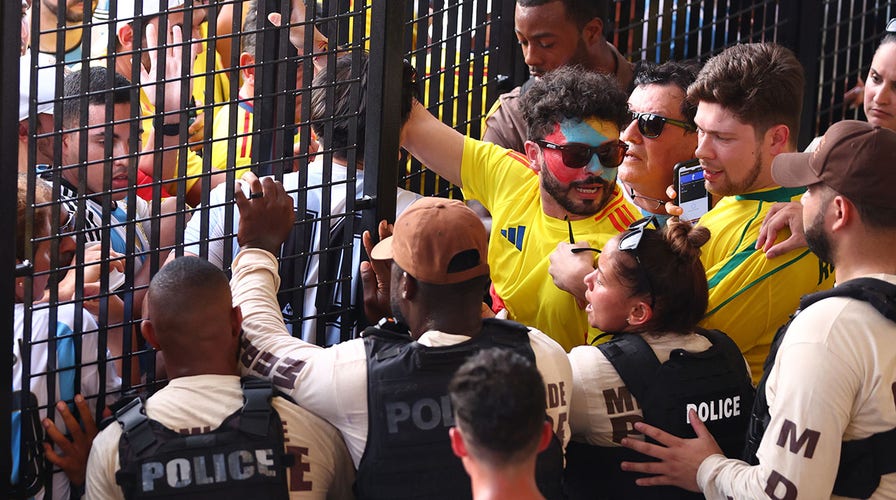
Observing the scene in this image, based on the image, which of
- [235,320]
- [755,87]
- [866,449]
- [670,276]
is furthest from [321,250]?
[866,449]

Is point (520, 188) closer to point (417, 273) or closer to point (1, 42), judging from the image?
point (417, 273)

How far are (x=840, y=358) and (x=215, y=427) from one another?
1406mm

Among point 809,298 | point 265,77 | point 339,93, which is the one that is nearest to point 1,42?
point 265,77

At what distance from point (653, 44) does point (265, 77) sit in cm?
212

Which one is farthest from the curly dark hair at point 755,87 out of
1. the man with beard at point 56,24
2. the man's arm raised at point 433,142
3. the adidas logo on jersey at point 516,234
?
the man with beard at point 56,24

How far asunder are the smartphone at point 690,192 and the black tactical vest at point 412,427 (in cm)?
134

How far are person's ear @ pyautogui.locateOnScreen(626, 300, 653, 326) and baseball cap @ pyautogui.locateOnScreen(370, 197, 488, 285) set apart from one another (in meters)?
0.44

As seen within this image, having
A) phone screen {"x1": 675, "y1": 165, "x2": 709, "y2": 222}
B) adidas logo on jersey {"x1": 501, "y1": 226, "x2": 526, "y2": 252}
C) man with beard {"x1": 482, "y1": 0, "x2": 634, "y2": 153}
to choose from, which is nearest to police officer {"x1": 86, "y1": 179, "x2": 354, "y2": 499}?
adidas logo on jersey {"x1": 501, "y1": 226, "x2": 526, "y2": 252}

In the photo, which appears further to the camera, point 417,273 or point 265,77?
point 265,77

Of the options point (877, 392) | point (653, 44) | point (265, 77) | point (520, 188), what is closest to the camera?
point (877, 392)

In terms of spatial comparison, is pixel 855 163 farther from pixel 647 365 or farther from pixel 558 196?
pixel 558 196

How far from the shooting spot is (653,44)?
490 centimetres

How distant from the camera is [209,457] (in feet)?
8.69

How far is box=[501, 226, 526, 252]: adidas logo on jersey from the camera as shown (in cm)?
357
